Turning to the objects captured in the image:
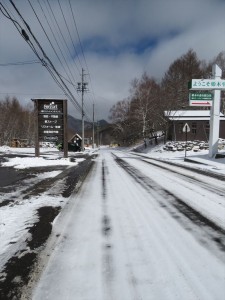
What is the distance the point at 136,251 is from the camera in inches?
163

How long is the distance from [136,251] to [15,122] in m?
81.1

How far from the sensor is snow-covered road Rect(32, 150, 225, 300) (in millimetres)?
3129

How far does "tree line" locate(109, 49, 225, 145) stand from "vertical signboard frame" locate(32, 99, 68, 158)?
79.1ft

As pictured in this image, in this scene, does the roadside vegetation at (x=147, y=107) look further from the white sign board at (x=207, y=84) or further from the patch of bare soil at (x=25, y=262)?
the patch of bare soil at (x=25, y=262)

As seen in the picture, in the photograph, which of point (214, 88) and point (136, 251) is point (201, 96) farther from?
point (136, 251)

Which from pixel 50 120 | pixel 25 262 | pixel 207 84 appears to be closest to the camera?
pixel 25 262

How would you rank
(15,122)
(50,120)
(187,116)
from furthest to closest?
(15,122)
(187,116)
(50,120)

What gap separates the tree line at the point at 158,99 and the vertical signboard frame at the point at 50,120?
A: 24124 millimetres

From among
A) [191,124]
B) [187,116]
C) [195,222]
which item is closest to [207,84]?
[195,222]

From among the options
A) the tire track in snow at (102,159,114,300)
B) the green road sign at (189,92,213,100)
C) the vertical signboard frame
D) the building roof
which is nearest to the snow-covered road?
the tire track in snow at (102,159,114,300)

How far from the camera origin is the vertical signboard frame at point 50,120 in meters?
23.3

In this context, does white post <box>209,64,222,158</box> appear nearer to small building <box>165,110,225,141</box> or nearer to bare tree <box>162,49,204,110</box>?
small building <box>165,110,225,141</box>

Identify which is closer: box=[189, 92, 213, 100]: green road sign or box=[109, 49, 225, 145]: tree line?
box=[189, 92, 213, 100]: green road sign

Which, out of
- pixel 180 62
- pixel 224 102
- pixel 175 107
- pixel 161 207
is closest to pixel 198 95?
pixel 161 207
